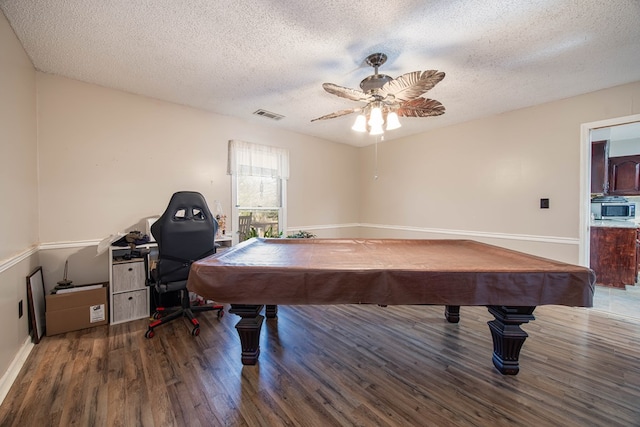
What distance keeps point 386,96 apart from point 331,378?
2.21 m

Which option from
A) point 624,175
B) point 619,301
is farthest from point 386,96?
point 624,175

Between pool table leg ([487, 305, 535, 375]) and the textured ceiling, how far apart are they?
202cm

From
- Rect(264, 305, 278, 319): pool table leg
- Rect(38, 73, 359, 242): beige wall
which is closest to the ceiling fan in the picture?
Rect(264, 305, 278, 319): pool table leg

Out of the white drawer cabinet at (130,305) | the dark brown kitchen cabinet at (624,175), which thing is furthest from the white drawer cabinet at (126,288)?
the dark brown kitchen cabinet at (624,175)

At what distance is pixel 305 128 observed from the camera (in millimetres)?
4230

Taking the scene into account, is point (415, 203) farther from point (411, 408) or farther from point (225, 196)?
point (411, 408)

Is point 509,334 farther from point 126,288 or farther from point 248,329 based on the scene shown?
point 126,288

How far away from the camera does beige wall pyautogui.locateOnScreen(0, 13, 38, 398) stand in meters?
1.70

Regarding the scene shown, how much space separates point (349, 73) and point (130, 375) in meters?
3.06

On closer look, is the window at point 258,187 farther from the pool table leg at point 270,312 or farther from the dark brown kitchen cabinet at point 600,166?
the dark brown kitchen cabinet at point 600,166

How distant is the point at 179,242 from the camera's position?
227cm

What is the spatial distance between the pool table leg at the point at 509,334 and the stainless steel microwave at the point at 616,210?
4.65 metres

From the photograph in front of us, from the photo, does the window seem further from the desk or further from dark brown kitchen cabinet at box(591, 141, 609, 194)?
dark brown kitchen cabinet at box(591, 141, 609, 194)

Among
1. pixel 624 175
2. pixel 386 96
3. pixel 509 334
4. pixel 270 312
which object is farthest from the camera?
pixel 624 175
